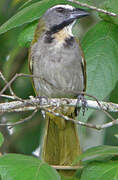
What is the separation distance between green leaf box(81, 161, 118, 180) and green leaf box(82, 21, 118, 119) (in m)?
0.77

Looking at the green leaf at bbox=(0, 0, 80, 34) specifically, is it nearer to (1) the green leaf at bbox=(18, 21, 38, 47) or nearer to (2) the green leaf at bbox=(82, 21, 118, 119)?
(1) the green leaf at bbox=(18, 21, 38, 47)

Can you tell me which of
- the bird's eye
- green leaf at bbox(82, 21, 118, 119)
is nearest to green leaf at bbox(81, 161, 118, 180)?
green leaf at bbox(82, 21, 118, 119)

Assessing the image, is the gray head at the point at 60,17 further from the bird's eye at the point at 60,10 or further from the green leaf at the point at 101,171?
the green leaf at the point at 101,171

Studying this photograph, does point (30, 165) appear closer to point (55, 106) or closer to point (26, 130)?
point (55, 106)

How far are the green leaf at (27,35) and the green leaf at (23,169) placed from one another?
4.49ft

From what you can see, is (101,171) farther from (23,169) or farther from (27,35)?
(27,35)

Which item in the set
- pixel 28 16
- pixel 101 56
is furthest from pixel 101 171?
pixel 28 16

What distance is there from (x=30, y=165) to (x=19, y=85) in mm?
2519

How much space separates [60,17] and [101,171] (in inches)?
82.0

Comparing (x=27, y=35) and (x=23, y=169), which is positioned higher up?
(x=27, y=35)

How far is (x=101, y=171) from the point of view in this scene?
2680mm

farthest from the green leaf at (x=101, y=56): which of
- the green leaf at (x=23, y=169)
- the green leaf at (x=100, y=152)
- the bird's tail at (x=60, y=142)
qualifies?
the green leaf at (x=23, y=169)

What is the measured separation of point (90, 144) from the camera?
5375 mm

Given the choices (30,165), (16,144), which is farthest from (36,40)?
(30,165)
